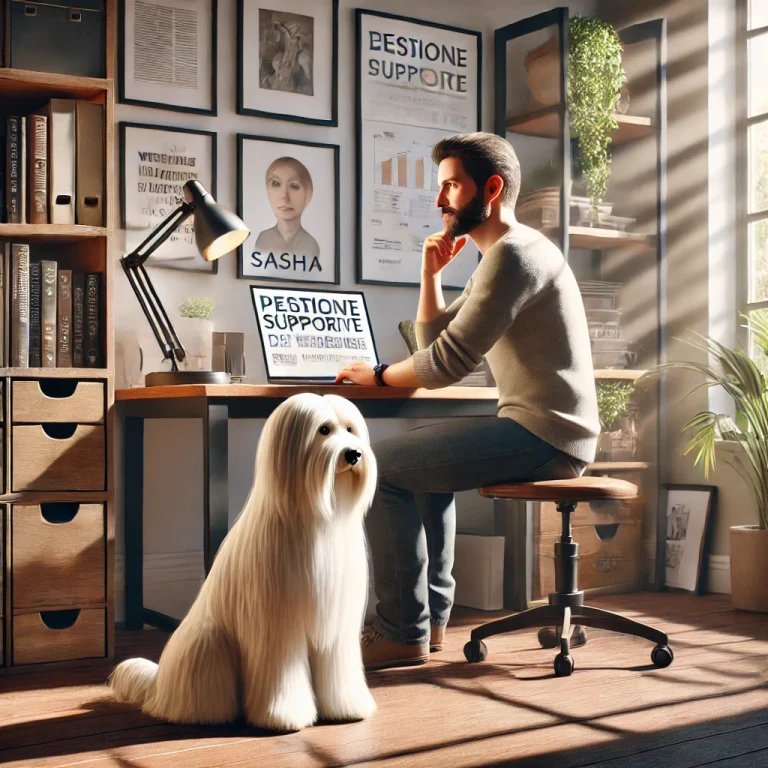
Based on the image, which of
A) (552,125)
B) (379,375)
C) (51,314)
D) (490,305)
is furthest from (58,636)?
(552,125)

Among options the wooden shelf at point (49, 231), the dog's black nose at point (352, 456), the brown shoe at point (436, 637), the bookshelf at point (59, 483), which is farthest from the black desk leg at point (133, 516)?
the dog's black nose at point (352, 456)

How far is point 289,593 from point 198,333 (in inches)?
51.8

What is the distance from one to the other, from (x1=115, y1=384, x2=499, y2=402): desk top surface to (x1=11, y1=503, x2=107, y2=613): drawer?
327mm

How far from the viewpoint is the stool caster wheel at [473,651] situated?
262 centimetres

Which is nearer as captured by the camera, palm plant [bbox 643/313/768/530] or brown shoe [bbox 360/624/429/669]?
brown shoe [bbox 360/624/429/669]

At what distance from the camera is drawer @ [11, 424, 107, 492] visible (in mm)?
2576

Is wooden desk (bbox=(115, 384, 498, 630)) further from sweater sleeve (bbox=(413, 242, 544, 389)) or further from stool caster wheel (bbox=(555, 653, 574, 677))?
stool caster wheel (bbox=(555, 653, 574, 677))

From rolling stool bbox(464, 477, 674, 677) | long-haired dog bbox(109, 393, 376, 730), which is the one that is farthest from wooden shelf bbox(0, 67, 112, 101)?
rolling stool bbox(464, 477, 674, 677)

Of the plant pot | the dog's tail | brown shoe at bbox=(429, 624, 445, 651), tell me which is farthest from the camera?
the plant pot

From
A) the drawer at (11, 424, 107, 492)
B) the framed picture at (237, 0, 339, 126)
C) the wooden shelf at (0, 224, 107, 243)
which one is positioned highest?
the framed picture at (237, 0, 339, 126)

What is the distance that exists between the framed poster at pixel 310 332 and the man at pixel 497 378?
463mm

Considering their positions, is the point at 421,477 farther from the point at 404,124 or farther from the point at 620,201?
the point at 620,201

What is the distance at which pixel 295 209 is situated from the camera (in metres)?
3.43

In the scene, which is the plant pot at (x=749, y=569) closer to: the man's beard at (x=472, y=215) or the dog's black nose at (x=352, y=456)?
the man's beard at (x=472, y=215)
